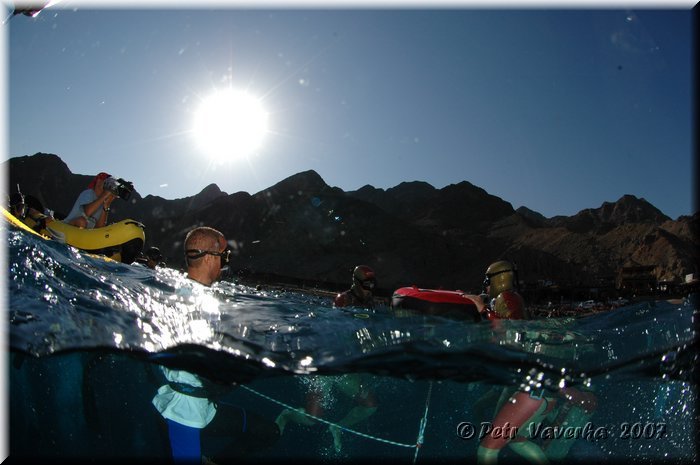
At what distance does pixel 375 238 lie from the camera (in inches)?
2648

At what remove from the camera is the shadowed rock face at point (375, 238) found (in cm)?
5591

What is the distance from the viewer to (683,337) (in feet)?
19.9

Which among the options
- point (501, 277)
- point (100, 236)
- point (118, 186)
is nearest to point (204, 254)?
point (100, 236)

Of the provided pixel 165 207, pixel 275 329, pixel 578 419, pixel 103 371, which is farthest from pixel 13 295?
pixel 165 207

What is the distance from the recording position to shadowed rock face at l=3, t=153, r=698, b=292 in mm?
55906

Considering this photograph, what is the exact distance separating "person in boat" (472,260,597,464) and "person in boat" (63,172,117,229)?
21.7 ft

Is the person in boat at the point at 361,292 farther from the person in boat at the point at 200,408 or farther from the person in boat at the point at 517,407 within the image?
the person in boat at the point at 200,408

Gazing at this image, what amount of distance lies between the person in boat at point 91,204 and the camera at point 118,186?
11 cm

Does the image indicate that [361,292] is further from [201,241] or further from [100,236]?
[100,236]

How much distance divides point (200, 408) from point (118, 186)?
3.90 meters

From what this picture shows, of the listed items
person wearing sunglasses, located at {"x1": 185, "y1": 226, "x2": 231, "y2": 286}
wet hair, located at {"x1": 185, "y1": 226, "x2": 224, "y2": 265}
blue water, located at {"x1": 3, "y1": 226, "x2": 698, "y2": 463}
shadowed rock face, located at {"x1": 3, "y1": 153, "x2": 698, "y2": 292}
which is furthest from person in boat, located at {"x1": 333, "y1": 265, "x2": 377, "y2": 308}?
shadowed rock face, located at {"x1": 3, "y1": 153, "x2": 698, "y2": 292}

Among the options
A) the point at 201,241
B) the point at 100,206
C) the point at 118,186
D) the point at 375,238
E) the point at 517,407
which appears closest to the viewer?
the point at 201,241

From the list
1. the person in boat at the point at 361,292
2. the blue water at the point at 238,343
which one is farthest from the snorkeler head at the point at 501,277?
the person in boat at the point at 361,292

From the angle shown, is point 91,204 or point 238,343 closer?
point 238,343
